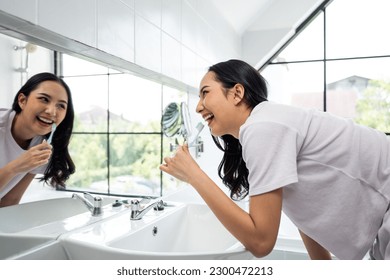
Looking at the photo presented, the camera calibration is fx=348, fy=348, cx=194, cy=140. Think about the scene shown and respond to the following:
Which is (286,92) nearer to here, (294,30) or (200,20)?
(294,30)

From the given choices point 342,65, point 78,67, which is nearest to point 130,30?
point 78,67

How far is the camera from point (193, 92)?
1994 millimetres

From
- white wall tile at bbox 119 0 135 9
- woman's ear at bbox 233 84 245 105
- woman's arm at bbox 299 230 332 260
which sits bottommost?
woman's arm at bbox 299 230 332 260

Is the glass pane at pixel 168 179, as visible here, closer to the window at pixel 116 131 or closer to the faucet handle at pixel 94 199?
the window at pixel 116 131

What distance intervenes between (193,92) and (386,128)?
5.96ft

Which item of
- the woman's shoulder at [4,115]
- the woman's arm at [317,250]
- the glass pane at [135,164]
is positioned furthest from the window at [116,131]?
the woman's arm at [317,250]

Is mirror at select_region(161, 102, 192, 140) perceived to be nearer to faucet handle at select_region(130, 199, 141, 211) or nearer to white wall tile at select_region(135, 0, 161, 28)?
white wall tile at select_region(135, 0, 161, 28)

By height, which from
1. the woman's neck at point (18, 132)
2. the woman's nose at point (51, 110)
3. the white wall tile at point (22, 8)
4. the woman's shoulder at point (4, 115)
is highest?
the white wall tile at point (22, 8)

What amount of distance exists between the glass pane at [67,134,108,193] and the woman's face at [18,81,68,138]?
0.11m

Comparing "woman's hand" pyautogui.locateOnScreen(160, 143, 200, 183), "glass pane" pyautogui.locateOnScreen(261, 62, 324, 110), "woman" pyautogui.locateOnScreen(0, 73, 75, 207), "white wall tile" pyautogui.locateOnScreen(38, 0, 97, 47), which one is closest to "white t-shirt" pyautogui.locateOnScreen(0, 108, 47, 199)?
"woman" pyautogui.locateOnScreen(0, 73, 75, 207)

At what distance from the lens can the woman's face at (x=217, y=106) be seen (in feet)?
2.84

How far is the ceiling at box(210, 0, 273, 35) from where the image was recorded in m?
2.30

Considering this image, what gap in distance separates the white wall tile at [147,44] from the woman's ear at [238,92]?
54 cm
